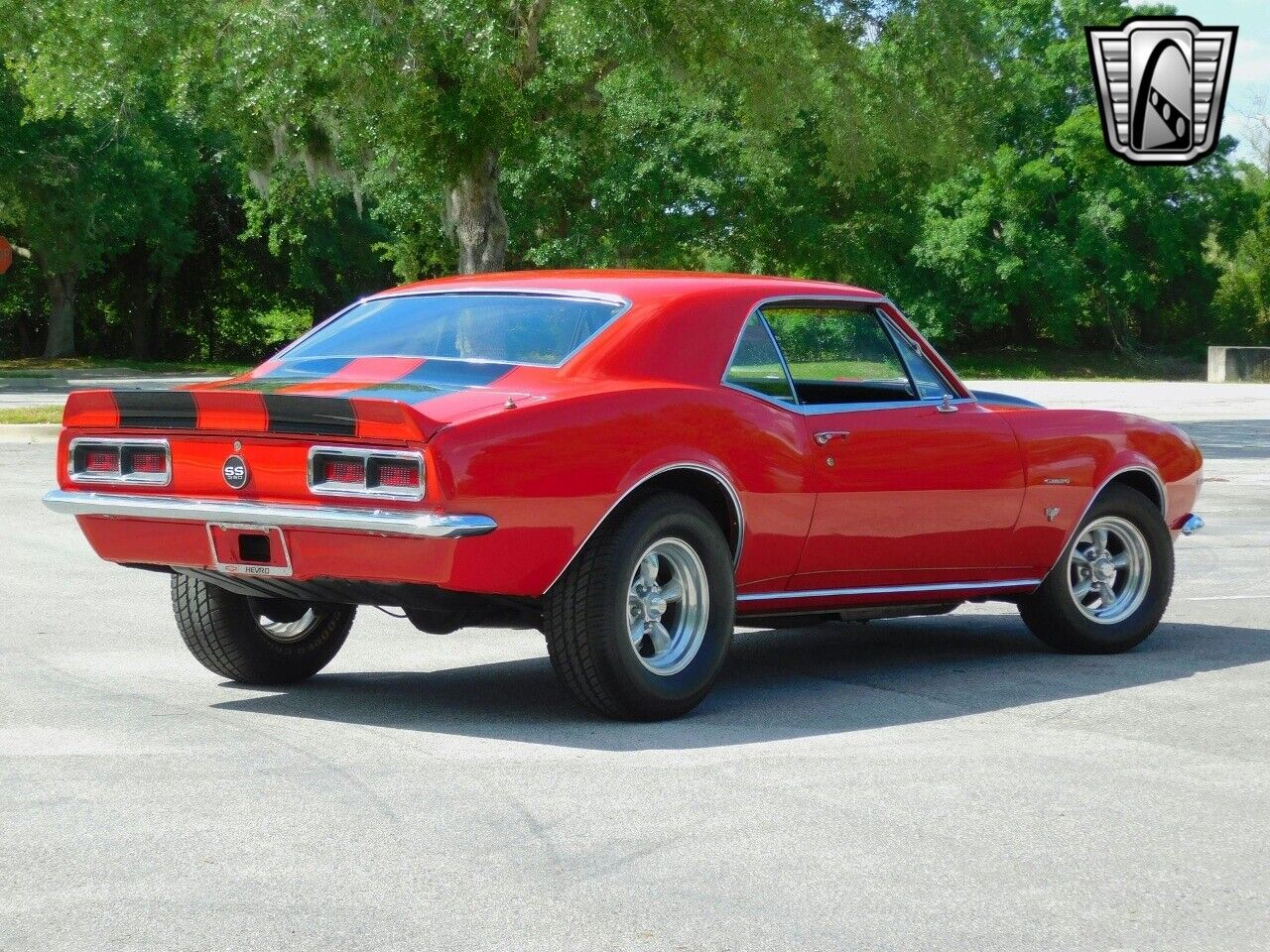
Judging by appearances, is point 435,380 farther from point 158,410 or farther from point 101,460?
point 101,460

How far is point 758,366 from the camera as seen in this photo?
7.02 m

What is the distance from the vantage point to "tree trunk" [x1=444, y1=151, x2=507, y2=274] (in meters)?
26.2

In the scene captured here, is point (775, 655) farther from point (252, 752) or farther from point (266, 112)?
point (266, 112)

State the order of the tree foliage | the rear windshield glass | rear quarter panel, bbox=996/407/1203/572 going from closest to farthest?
the rear windshield glass, rear quarter panel, bbox=996/407/1203/572, the tree foliage

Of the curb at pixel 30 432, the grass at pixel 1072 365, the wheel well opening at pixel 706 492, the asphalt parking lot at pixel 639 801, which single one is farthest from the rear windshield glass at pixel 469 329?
the grass at pixel 1072 365

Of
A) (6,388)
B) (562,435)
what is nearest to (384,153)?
(6,388)

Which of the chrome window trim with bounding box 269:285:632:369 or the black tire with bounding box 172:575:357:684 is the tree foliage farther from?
the black tire with bounding box 172:575:357:684

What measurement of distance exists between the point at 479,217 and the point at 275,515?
20743 millimetres

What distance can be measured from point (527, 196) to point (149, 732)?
42247 mm

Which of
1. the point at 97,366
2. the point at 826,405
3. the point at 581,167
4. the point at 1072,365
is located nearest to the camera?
the point at 826,405

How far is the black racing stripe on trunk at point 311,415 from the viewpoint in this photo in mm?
5965

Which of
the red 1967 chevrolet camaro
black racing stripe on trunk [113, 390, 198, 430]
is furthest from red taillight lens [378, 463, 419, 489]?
black racing stripe on trunk [113, 390, 198, 430]

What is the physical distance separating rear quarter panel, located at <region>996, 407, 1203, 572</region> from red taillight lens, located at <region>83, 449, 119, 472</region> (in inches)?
138
